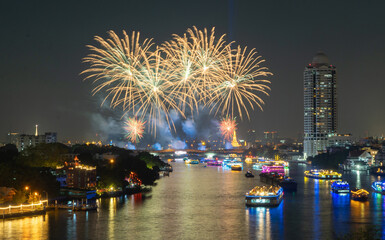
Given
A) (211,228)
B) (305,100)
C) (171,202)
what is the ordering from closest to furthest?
(211,228) → (171,202) → (305,100)

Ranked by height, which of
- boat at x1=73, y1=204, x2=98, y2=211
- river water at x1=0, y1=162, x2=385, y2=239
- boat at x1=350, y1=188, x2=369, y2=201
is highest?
boat at x1=350, y1=188, x2=369, y2=201

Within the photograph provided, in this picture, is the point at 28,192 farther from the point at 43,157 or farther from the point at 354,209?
the point at 354,209

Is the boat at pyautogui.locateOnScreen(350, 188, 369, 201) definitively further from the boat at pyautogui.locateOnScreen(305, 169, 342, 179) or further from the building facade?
the building facade

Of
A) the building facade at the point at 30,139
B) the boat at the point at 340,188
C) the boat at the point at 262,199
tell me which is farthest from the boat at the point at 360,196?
the building facade at the point at 30,139

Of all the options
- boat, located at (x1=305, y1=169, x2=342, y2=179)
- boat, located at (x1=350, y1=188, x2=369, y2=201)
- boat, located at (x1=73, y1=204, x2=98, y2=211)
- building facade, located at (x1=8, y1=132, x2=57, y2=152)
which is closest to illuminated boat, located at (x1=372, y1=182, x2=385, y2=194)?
boat, located at (x1=350, y1=188, x2=369, y2=201)

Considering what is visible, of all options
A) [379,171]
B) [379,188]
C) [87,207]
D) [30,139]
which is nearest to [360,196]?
[379,188]

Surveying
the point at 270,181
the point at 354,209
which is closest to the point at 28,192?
the point at 354,209

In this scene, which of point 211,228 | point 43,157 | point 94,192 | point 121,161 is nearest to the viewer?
point 211,228
